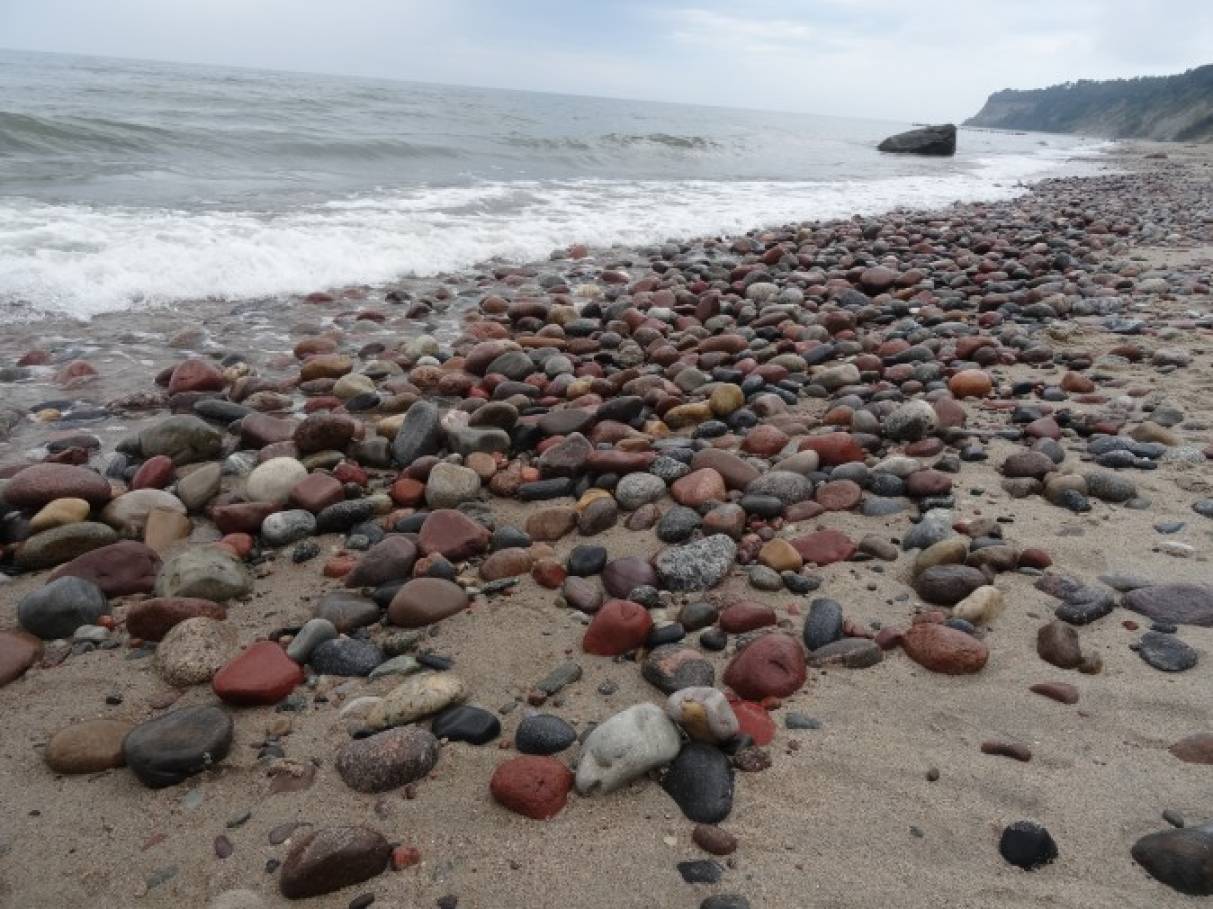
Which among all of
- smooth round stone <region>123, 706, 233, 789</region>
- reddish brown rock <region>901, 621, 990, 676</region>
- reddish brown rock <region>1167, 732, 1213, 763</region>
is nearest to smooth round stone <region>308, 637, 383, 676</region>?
smooth round stone <region>123, 706, 233, 789</region>

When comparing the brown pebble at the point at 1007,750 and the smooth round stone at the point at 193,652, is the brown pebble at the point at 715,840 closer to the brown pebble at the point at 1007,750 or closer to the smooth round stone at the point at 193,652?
the brown pebble at the point at 1007,750

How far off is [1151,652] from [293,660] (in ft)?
6.56

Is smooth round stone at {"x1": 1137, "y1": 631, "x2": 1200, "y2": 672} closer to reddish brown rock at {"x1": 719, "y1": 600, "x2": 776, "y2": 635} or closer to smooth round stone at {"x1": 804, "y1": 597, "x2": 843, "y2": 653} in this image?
smooth round stone at {"x1": 804, "y1": 597, "x2": 843, "y2": 653}

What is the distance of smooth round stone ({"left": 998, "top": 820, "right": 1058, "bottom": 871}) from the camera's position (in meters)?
1.22

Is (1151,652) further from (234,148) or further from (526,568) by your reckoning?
(234,148)

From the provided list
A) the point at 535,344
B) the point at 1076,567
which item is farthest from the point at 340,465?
the point at 1076,567

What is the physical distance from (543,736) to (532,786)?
164 mm

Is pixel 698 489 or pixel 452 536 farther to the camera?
pixel 698 489

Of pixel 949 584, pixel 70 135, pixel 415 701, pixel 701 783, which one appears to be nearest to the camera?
pixel 701 783

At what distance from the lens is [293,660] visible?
6.06 ft

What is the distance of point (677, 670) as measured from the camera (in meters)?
1.71

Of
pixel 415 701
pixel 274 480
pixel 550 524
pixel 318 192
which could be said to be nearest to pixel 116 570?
pixel 274 480

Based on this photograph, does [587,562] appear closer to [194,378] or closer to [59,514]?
[59,514]

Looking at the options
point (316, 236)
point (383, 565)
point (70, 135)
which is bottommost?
point (383, 565)
